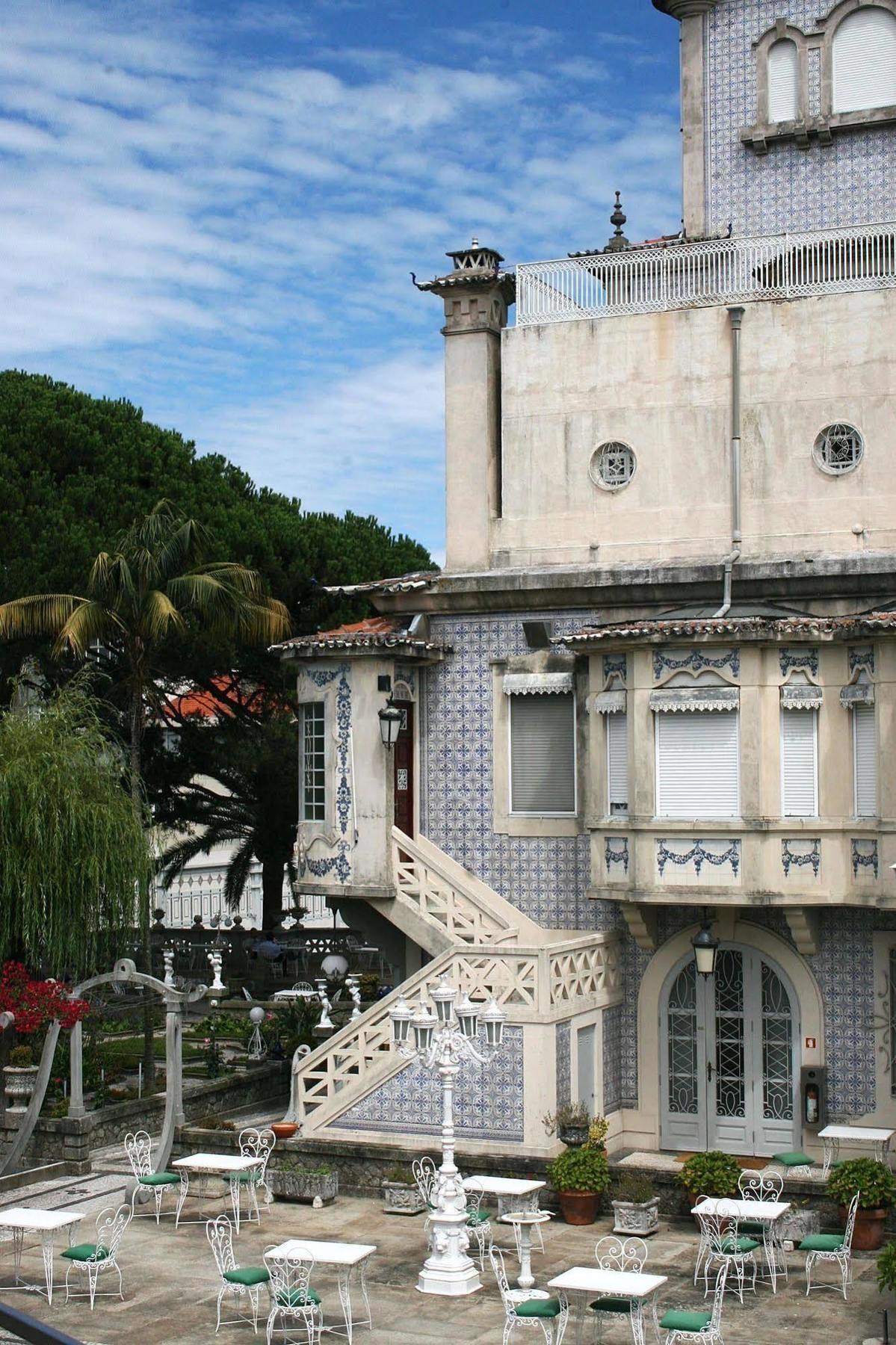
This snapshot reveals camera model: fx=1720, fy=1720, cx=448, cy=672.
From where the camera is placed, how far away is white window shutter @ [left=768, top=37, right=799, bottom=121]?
2620 centimetres

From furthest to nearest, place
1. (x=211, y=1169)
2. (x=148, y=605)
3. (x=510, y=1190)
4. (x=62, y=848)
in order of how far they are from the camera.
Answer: (x=148, y=605) < (x=62, y=848) < (x=211, y=1169) < (x=510, y=1190)

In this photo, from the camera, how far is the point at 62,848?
935 inches

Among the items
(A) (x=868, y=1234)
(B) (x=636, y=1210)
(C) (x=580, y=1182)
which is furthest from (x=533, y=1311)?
(A) (x=868, y=1234)

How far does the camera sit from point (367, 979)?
3678cm

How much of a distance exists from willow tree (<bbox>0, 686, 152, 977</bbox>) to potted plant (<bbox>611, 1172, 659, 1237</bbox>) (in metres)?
8.57

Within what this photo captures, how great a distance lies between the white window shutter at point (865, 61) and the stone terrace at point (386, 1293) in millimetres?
16456

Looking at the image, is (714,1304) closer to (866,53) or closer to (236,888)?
(866,53)

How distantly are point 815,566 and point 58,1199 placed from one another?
12885mm

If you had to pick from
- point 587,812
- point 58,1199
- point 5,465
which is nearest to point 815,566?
point 587,812

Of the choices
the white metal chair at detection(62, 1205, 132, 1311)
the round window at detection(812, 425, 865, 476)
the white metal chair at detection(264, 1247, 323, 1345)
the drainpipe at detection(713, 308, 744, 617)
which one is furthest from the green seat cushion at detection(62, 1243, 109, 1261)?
the round window at detection(812, 425, 865, 476)

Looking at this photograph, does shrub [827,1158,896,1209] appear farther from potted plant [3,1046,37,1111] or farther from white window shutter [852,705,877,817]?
potted plant [3,1046,37,1111]

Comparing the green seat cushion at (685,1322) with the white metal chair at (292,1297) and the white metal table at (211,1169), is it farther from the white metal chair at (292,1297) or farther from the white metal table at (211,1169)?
the white metal table at (211,1169)

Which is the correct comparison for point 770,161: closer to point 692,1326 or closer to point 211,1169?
point 211,1169

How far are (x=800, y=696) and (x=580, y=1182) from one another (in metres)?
6.59
